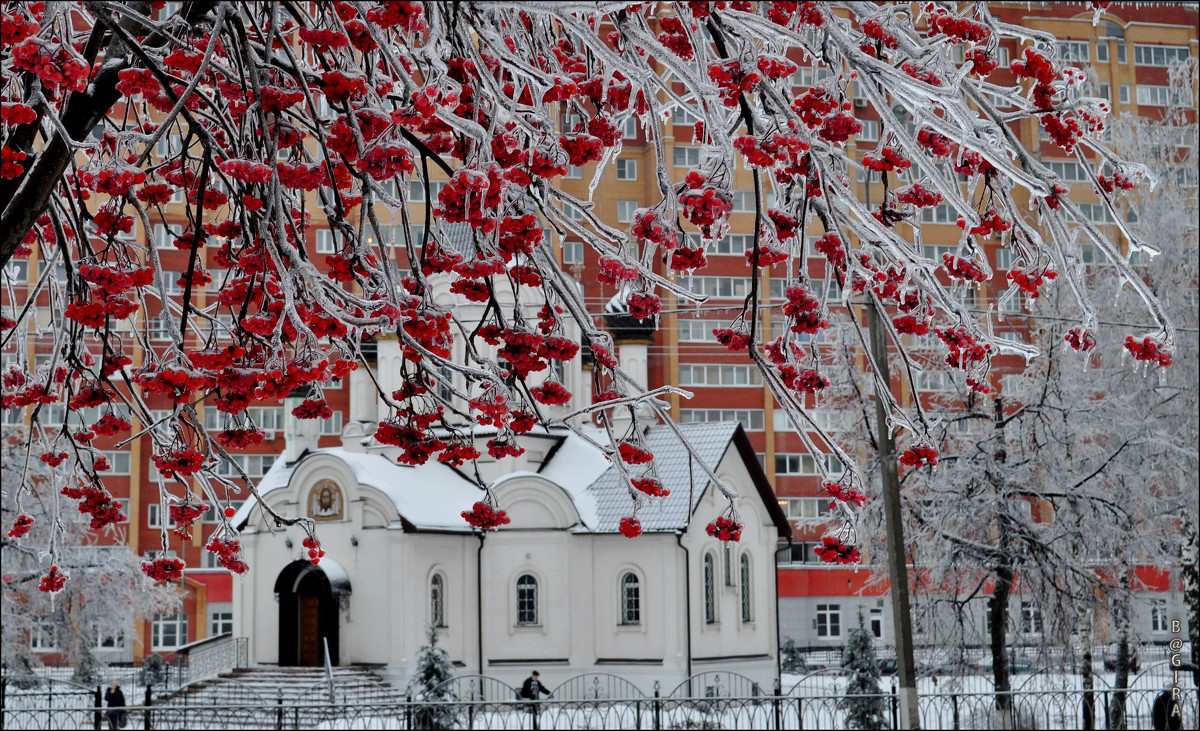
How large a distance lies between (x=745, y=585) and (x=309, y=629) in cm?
1066

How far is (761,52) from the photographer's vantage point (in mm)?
4344

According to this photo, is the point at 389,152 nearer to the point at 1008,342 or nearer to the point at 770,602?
the point at 1008,342

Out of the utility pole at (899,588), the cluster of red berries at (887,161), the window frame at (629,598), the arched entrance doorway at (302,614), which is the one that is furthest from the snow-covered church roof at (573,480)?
the cluster of red berries at (887,161)

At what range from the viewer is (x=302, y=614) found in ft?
98.6

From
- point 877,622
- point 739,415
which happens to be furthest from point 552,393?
point 877,622

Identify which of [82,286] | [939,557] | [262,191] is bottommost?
[939,557]

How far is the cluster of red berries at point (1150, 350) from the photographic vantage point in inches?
182

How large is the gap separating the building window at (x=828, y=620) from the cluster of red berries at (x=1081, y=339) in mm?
45983

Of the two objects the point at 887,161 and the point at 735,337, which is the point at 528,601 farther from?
the point at 887,161

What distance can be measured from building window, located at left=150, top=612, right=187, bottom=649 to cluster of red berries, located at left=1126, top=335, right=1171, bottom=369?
4789 cm

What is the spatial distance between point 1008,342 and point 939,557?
1795 centimetres

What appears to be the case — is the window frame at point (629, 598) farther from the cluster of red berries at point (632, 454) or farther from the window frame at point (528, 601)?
the cluster of red berries at point (632, 454)

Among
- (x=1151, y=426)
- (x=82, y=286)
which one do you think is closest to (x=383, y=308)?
(x=82, y=286)

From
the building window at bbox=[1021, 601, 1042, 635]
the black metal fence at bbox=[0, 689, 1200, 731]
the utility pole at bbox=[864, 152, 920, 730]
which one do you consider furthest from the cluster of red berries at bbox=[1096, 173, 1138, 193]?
the building window at bbox=[1021, 601, 1042, 635]
